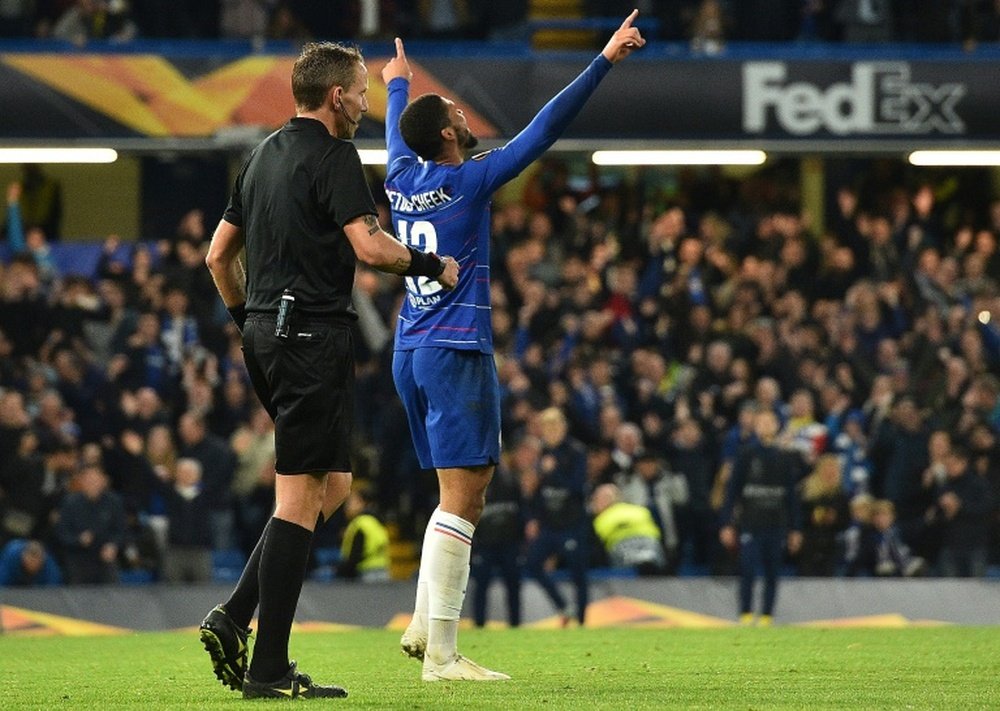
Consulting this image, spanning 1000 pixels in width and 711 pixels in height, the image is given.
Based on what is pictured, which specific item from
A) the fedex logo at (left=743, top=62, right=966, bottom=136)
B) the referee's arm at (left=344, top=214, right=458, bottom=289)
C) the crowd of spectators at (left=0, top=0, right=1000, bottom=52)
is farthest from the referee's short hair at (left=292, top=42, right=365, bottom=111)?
the fedex logo at (left=743, top=62, right=966, bottom=136)

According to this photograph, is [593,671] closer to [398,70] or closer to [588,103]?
[398,70]

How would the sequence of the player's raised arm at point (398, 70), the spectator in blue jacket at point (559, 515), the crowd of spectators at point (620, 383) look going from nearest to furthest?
the player's raised arm at point (398, 70) → the spectator in blue jacket at point (559, 515) → the crowd of spectators at point (620, 383)

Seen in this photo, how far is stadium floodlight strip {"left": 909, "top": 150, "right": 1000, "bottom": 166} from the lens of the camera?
19.7m

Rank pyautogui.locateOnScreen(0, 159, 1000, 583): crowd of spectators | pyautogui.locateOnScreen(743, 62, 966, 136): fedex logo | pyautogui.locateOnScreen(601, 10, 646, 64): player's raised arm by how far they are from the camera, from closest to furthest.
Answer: pyautogui.locateOnScreen(601, 10, 646, 64): player's raised arm, pyautogui.locateOnScreen(0, 159, 1000, 583): crowd of spectators, pyautogui.locateOnScreen(743, 62, 966, 136): fedex logo

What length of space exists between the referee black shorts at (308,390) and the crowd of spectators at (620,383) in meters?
8.76

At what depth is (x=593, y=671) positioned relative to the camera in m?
8.37

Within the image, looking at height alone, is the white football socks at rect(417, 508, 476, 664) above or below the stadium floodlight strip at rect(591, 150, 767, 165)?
below

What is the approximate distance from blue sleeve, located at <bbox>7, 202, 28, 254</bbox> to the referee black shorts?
13706mm

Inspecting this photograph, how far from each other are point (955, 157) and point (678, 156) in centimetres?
285

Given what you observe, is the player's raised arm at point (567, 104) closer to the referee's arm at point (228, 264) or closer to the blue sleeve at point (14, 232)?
the referee's arm at point (228, 264)

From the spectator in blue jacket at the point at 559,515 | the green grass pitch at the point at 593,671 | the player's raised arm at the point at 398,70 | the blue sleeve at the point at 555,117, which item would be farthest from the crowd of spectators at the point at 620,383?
the blue sleeve at the point at 555,117

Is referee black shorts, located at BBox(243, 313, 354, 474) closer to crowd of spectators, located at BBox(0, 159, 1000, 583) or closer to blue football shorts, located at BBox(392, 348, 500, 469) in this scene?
blue football shorts, located at BBox(392, 348, 500, 469)

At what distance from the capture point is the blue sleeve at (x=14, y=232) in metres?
20.0

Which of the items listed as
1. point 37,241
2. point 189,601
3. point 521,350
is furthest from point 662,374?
point 37,241
